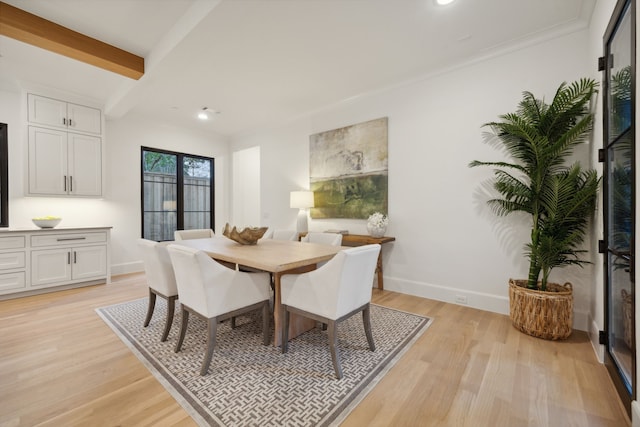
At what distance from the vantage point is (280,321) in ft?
6.82

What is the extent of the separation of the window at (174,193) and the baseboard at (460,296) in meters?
4.05

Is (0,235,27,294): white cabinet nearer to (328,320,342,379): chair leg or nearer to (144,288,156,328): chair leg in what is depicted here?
(144,288,156,328): chair leg

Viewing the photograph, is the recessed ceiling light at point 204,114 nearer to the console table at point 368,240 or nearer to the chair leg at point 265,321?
the console table at point 368,240

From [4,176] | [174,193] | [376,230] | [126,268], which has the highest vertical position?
[4,176]

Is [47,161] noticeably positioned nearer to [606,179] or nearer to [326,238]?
[326,238]

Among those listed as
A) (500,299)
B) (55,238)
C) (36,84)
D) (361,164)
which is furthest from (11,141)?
(500,299)

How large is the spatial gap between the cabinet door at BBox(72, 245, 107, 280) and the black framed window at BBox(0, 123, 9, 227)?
95 centimetres

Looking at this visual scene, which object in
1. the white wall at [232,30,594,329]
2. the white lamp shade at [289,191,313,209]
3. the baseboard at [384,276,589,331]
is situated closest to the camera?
the baseboard at [384,276,589,331]

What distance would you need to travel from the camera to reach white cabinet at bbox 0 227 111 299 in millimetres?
3217

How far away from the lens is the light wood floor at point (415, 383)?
141 centimetres

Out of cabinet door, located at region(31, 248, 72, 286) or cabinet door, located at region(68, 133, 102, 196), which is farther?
cabinet door, located at region(68, 133, 102, 196)

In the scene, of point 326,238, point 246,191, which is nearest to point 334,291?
point 326,238

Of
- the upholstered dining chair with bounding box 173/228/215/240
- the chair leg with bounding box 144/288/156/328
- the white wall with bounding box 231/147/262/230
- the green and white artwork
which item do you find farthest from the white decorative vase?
the white wall with bounding box 231/147/262/230

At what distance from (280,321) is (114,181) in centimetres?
406
